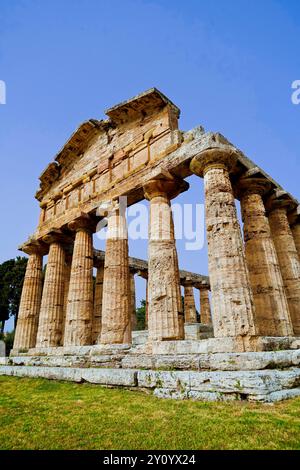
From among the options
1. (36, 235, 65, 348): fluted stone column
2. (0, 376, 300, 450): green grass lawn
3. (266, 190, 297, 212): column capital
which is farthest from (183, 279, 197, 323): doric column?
(0, 376, 300, 450): green grass lawn

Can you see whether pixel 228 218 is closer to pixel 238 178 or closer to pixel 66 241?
pixel 238 178

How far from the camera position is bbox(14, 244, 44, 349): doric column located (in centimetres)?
1711

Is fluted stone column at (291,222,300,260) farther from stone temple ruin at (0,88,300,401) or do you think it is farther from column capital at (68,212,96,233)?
column capital at (68,212,96,233)

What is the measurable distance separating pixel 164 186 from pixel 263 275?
534 centimetres

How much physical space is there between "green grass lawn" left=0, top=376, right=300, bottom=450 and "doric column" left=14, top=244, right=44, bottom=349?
10576 mm

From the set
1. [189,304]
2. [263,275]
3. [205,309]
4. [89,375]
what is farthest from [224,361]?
[205,309]

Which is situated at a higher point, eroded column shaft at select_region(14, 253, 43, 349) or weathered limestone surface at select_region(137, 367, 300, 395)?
eroded column shaft at select_region(14, 253, 43, 349)

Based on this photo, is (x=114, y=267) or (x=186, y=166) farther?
(x=114, y=267)

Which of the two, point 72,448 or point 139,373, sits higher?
point 139,373

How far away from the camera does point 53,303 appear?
16047 mm

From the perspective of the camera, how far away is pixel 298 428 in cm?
443

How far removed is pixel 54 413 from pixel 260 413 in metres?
4.05

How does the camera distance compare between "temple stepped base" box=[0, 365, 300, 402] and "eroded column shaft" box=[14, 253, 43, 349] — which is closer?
"temple stepped base" box=[0, 365, 300, 402]
